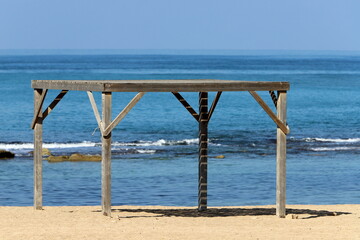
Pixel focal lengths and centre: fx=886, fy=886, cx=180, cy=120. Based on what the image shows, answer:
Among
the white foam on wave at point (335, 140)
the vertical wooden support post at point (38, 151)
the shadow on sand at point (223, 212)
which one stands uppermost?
the vertical wooden support post at point (38, 151)

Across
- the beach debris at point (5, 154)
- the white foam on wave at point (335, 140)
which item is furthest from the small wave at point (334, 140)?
the beach debris at point (5, 154)

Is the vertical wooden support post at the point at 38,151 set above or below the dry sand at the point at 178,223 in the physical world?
above

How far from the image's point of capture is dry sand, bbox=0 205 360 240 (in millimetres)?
13812

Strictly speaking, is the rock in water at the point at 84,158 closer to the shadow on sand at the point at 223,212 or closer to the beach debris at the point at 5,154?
the beach debris at the point at 5,154

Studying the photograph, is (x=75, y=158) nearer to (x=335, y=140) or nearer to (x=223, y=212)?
(x=223, y=212)

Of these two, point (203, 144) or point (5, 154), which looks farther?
point (5, 154)

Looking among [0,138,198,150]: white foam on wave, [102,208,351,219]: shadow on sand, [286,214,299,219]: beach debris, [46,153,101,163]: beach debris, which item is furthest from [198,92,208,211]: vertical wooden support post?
[0,138,198,150]: white foam on wave

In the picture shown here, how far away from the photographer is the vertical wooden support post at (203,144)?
1689cm


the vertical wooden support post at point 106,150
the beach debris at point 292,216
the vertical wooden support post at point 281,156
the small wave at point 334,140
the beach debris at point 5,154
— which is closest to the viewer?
the vertical wooden support post at point 106,150

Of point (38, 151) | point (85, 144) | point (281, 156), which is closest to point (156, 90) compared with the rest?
point (281, 156)

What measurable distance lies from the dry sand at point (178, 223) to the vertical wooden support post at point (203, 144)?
367 millimetres

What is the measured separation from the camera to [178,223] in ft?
50.3

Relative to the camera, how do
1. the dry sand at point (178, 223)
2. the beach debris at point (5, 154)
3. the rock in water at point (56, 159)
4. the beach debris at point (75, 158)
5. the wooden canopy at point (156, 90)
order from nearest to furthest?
the dry sand at point (178, 223) < the wooden canopy at point (156, 90) < the rock in water at point (56, 159) < the beach debris at point (75, 158) < the beach debris at point (5, 154)

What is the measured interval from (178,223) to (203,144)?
2166 mm
